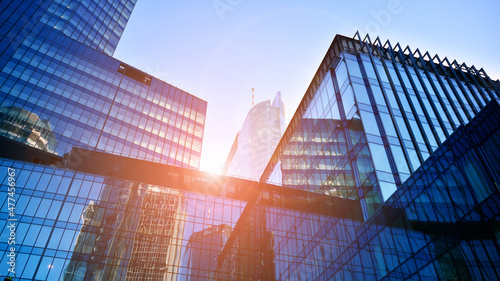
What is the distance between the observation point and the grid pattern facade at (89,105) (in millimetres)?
60594

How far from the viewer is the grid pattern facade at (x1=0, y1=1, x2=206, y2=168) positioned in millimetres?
60594

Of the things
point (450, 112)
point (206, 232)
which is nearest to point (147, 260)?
point (206, 232)

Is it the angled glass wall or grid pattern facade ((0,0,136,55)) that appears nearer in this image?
the angled glass wall

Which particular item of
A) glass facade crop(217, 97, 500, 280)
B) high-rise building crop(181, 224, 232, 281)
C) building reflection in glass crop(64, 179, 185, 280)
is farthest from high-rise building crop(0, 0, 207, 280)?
glass facade crop(217, 97, 500, 280)

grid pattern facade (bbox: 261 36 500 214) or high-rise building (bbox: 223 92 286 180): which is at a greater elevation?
high-rise building (bbox: 223 92 286 180)

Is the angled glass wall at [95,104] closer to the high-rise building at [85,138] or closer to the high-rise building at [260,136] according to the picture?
the high-rise building at [85,138]

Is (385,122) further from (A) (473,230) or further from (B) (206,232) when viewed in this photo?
(B) (206,232)

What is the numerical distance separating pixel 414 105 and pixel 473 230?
60.8 ft

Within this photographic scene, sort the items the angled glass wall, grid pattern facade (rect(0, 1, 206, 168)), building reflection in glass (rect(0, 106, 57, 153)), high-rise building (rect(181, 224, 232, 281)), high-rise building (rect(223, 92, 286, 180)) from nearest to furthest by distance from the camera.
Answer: high-rise building (rect(181, 224, 232, 281))
building reflection in glass (rect(0, 106, 57, 153))
grid pattern facade (rect(0, 1, 206, 168))
the angled glass wall
high-rise building (rect(223, 92, 286, 180))

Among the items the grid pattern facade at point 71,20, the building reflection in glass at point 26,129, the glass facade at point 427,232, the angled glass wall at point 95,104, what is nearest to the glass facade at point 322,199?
the glass facade at point 427,232

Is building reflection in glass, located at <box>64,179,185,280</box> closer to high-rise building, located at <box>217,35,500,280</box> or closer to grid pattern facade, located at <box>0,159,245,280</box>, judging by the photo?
grid pattern facade, located at <box>0,159,245,280</box>

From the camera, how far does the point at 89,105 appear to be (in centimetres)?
6806

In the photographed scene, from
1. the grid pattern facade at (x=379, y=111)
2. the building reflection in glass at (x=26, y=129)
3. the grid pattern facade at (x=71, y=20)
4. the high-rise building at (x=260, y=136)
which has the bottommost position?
the grid pattern facade at (x=379, y=111)

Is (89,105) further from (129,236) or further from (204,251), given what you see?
(204,251)
